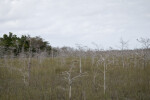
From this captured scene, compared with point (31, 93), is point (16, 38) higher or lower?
higher

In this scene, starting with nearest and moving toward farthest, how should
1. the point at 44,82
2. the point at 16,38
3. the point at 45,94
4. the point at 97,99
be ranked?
the point at 97,99 → the point at 45,94 → the point at 44,82 → the point at 16,38

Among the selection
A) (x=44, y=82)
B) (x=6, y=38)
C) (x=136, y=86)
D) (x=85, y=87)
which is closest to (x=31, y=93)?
(x=44, y=82)

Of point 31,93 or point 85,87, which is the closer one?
point 31,93

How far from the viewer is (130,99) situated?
5703mm

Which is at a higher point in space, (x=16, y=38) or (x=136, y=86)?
(x=16, y=38)

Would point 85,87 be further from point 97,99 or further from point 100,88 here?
point 97,99

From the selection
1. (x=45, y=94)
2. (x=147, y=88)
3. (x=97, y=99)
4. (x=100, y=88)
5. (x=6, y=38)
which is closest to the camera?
(x=97, y=99)

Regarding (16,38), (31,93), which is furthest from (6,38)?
(31,93)

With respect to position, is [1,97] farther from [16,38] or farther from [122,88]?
[16,38]

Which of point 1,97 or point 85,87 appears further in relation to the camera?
point 85,87

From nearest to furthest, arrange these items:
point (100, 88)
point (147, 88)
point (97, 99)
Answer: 1. point (97, 99)
2. point (147, 88)
3. point (100, 88)

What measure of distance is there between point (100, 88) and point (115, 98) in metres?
1.35

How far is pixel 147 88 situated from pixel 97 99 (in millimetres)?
2831

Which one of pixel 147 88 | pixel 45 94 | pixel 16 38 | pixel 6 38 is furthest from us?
pixel 16 38
